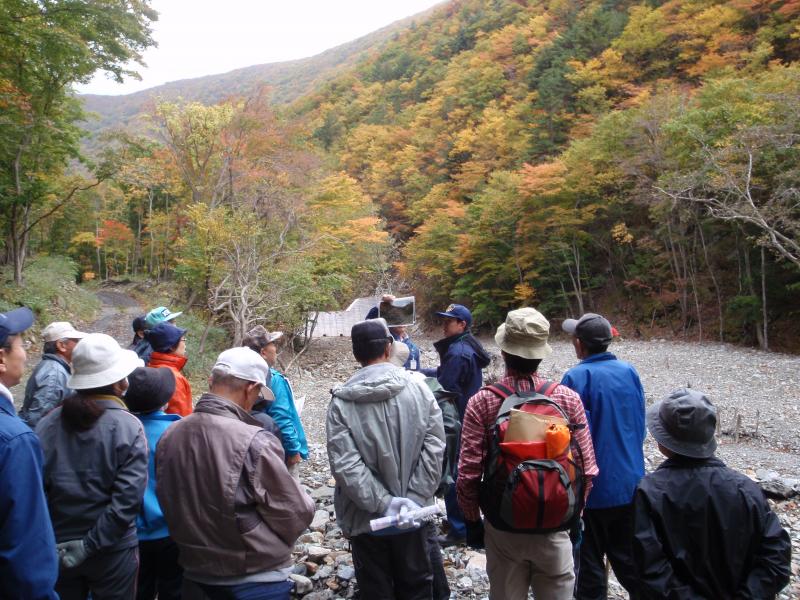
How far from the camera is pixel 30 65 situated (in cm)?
1120

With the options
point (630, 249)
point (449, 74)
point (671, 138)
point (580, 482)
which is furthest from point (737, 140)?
point (449, 74)

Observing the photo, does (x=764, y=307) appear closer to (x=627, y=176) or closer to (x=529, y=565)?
(x=627, y=176)

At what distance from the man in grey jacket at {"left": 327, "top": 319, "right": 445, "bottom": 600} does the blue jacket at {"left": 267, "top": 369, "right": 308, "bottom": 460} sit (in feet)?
3.37

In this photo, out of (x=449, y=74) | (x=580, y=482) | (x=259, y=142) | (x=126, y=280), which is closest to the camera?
(x=580, y=482)

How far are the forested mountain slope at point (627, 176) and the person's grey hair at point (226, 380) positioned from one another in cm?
1364

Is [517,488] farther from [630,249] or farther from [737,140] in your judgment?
[630,249]

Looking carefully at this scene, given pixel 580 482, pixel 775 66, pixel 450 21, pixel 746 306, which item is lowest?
pixel 746 306

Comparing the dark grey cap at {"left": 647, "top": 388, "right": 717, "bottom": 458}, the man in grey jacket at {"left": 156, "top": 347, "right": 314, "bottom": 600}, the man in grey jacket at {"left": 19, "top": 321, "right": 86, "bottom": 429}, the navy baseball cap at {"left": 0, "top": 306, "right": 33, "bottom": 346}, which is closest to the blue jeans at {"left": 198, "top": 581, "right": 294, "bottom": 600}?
the man in grey jacket at {"left": 156, "top": 347, "right": 314, "bottom": 600}

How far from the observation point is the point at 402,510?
2045 mm

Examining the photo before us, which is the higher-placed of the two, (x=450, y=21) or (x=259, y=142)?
(x=450, y=21)

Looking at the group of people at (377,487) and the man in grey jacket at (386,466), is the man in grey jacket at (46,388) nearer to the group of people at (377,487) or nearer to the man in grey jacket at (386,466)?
the group of people at (377,487)

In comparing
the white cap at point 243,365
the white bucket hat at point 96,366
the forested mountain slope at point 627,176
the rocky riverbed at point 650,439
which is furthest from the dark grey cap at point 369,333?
the forested mountain slope at point 627,176

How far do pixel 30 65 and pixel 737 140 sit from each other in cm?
1779

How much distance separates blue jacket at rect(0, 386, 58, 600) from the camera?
1306 mm
